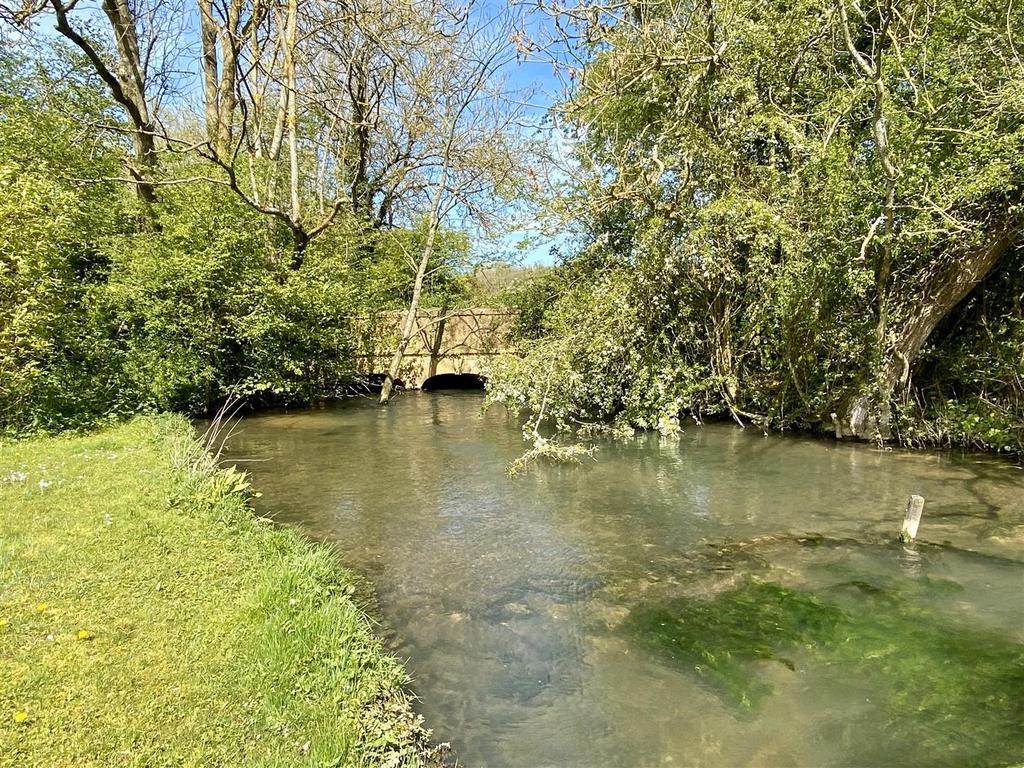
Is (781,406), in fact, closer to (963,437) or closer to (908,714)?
(963,437)

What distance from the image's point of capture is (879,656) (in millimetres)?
4328

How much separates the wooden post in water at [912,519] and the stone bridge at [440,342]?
13723mm

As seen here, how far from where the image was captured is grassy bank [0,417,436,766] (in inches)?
119

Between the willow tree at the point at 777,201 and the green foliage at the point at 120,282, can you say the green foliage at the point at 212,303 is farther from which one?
the willow tree at the point at 777,201

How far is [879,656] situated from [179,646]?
475 centimetres

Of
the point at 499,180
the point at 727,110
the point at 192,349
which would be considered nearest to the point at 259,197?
the point at 192,349

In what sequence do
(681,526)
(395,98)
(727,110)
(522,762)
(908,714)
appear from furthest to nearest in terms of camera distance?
(395,98) → (727,110) → (681,526) → (908,714) → (522,762)

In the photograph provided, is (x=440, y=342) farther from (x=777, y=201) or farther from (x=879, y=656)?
(x=879, y=656)

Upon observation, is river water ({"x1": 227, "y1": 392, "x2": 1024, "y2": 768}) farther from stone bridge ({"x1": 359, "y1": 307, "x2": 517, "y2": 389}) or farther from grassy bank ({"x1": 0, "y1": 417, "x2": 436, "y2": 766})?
stone bridge ({"x1": 359, "y1": 307, "x2": 517, "y2": 389})

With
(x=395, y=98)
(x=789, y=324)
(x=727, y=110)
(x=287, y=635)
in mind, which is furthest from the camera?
(x=395, y=98)

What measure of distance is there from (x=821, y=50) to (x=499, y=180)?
9805mm

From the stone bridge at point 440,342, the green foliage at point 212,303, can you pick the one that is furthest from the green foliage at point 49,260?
the stone bridge at point 440,342

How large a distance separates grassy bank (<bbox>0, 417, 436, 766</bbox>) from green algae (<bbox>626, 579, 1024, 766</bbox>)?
2189 mm

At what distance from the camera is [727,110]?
39.1 ft
